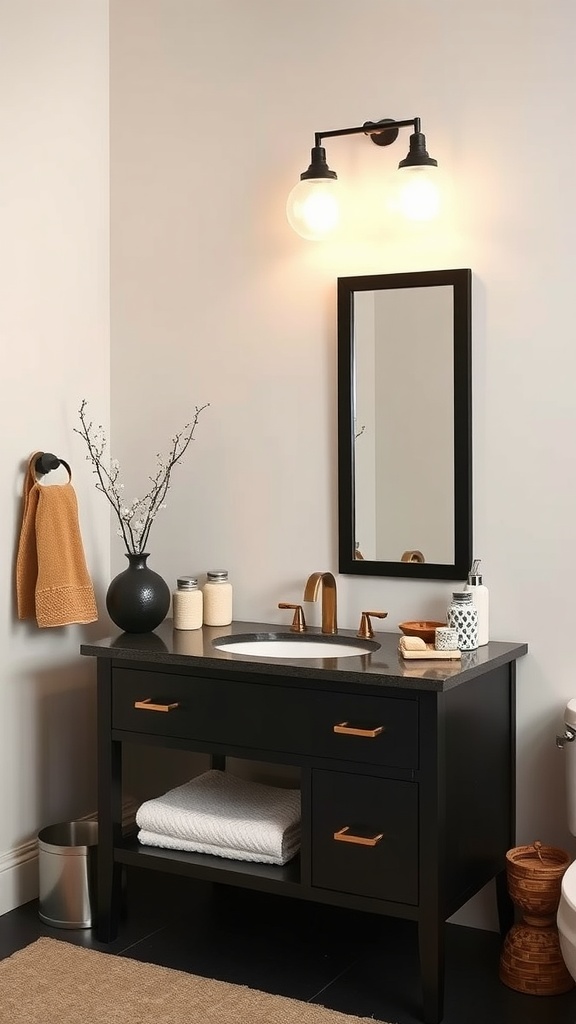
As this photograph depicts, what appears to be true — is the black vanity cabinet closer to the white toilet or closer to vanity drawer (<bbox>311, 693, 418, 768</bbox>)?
vanity drawer (<bbox>311, 693, 418, 768</bbox>)

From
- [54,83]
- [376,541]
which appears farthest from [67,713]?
[54,83]

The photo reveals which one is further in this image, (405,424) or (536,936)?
(405,424)

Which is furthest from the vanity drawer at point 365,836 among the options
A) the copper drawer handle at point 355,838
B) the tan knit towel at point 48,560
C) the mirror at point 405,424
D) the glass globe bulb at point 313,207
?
the glass globe bulb at point 313,207

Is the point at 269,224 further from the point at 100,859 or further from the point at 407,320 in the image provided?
the point at 100,859

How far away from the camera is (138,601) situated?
2.87 metres

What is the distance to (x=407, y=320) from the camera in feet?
9.22

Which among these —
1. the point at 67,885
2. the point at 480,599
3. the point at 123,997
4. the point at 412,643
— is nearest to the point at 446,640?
the point at 412,643

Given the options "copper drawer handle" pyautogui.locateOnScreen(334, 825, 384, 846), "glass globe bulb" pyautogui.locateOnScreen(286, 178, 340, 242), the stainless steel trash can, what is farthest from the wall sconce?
the stainless steel trash can

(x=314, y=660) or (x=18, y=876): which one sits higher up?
(x=314, y=660)

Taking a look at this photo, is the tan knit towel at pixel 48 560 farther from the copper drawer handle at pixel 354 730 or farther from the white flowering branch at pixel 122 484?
the copper drawer handle at pixel 354 730

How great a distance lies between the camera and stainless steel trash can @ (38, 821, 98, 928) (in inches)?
111

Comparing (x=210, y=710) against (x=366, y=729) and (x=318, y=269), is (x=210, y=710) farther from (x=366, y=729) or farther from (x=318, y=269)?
(x=318, y=269)

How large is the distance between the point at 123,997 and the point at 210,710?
64cm

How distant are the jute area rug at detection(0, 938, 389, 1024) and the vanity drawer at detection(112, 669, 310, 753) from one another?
0.53m
